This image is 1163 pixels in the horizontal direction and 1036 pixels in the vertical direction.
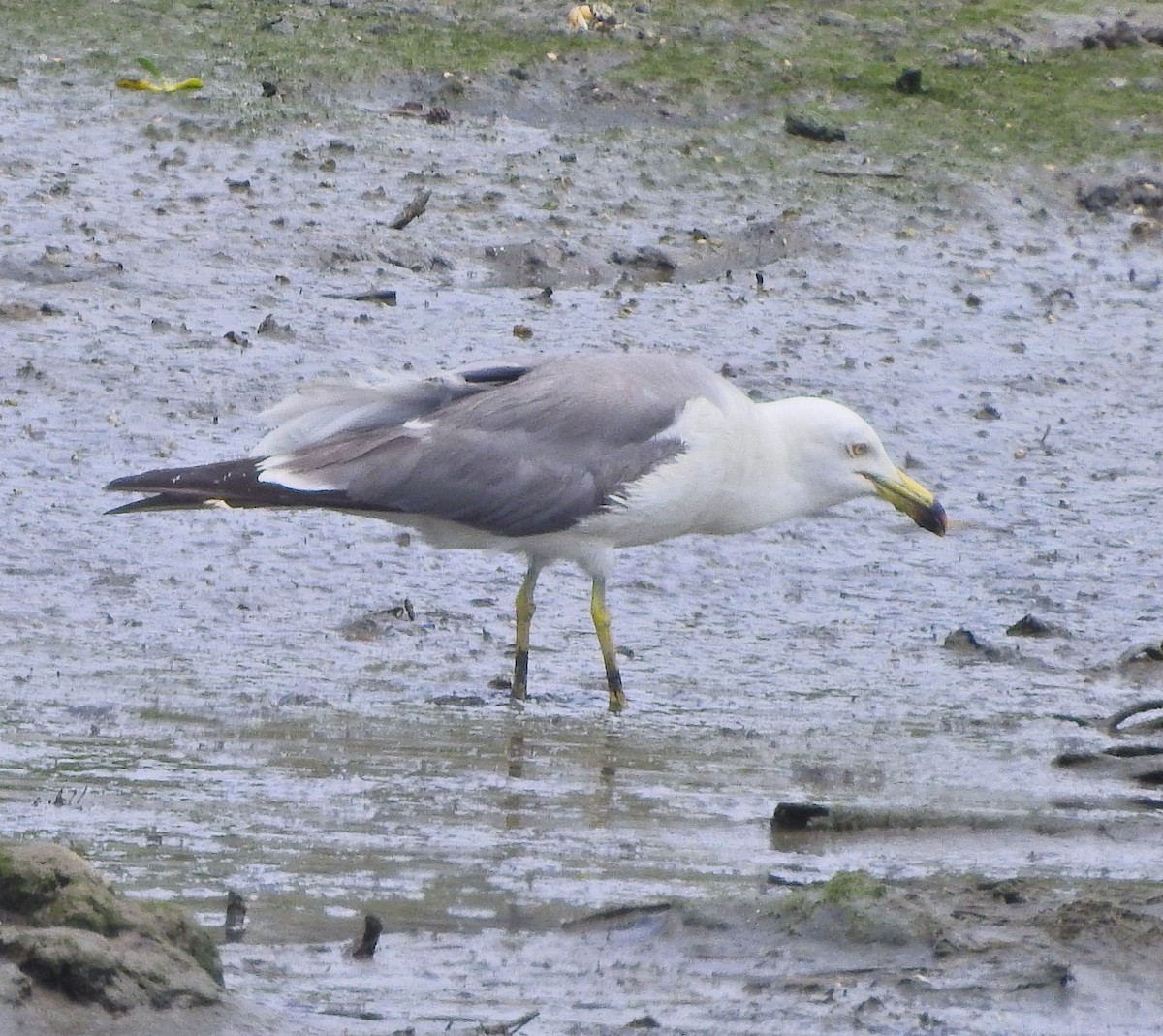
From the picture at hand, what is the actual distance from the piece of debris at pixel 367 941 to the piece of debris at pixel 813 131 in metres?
8.29

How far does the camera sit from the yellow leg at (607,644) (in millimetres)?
5867

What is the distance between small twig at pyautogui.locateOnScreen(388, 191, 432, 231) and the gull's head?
3.46 m

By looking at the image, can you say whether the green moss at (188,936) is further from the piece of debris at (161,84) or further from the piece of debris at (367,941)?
the piece of debris at (161,84)

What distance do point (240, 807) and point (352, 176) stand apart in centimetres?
618

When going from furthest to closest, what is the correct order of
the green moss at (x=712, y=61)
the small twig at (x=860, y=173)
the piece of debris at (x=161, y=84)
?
the green moss at (x=712, y=61)
the piece of debris at (x=161, y=84)
the small twig at (x=860, y=173)

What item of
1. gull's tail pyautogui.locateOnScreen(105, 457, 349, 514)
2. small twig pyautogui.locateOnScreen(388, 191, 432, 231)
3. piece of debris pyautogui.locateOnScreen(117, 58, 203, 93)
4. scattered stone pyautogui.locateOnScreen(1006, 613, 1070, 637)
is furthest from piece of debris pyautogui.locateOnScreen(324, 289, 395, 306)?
scattered stone pyautogui.locateOnScreen(1006, 613, 1070, 637)

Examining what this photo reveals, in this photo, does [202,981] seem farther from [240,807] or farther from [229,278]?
[229,278]

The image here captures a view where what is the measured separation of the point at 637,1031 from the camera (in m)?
3.36

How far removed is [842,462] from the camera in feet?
21.7

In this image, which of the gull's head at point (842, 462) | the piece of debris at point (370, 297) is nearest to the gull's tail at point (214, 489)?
the gull's head at point (842, 462)

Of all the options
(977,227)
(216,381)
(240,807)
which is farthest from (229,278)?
(240,807)

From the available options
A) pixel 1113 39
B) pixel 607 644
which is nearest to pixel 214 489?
pixel 607 644

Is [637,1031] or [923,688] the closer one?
[637,1031]

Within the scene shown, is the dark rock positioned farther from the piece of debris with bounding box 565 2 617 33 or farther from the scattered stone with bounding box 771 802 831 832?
the piece of debris with bounding box 565 2 617 33
